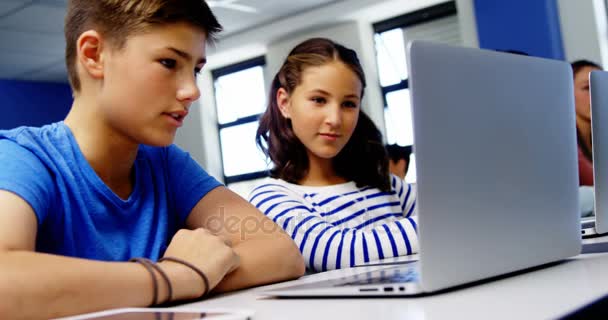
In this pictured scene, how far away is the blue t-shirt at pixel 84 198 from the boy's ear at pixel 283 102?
1.82ft

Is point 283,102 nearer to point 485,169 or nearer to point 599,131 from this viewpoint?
point 599,131

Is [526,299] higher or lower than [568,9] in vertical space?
lower

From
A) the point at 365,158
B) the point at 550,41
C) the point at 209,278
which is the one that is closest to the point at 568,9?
the point at 550,41

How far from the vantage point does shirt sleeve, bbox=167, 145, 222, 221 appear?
1160 mm

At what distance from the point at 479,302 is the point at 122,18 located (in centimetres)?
71

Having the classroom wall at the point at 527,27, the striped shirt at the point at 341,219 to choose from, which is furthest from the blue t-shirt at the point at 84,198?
the classroom wall at the point at 527,27

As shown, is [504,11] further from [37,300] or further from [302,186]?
[37,300]

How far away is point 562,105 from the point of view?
0.84 m

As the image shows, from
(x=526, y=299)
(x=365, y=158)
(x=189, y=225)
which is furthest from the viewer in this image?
(x=365, y=158)

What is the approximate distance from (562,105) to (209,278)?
1.70ft

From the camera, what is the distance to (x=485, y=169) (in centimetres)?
70

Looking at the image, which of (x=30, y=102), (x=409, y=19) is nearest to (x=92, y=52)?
(x=409, y=19)

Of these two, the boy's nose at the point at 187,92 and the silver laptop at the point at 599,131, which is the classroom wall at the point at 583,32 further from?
the boy's nose at the point at 187,92

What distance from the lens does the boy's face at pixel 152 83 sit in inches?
38.4
